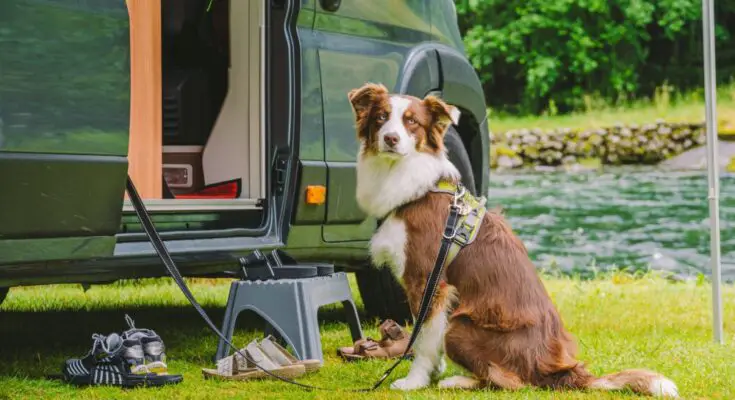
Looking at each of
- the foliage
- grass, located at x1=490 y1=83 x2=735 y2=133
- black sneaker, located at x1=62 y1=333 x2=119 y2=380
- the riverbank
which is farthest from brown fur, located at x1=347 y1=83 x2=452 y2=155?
the foliage

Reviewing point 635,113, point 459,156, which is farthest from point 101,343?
point 635,113

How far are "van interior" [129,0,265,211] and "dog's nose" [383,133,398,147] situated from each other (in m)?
0.90

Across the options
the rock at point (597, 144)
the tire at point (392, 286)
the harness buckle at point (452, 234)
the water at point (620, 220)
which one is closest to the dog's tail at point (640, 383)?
the harness buckle at point (452, 234)

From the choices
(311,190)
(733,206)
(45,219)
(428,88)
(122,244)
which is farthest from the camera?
(733,206)

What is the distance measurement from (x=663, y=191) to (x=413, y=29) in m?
11.0

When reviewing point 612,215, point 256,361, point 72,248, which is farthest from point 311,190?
point 612,215

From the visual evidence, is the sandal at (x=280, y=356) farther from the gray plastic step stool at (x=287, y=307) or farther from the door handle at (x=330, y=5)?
the door handle at (x=330, y=5)

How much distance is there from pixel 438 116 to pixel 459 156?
5.03ft

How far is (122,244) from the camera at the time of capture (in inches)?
153

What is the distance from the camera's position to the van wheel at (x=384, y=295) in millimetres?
5539

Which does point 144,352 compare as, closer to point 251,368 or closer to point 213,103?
point 251,368

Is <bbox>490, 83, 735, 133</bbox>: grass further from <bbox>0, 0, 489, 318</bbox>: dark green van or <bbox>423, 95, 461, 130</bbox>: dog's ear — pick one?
<bbox>423, 95, 461, 130</bbox>: dog's ear

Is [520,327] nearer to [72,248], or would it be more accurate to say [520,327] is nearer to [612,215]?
[72,248]

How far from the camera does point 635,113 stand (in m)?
21.9
